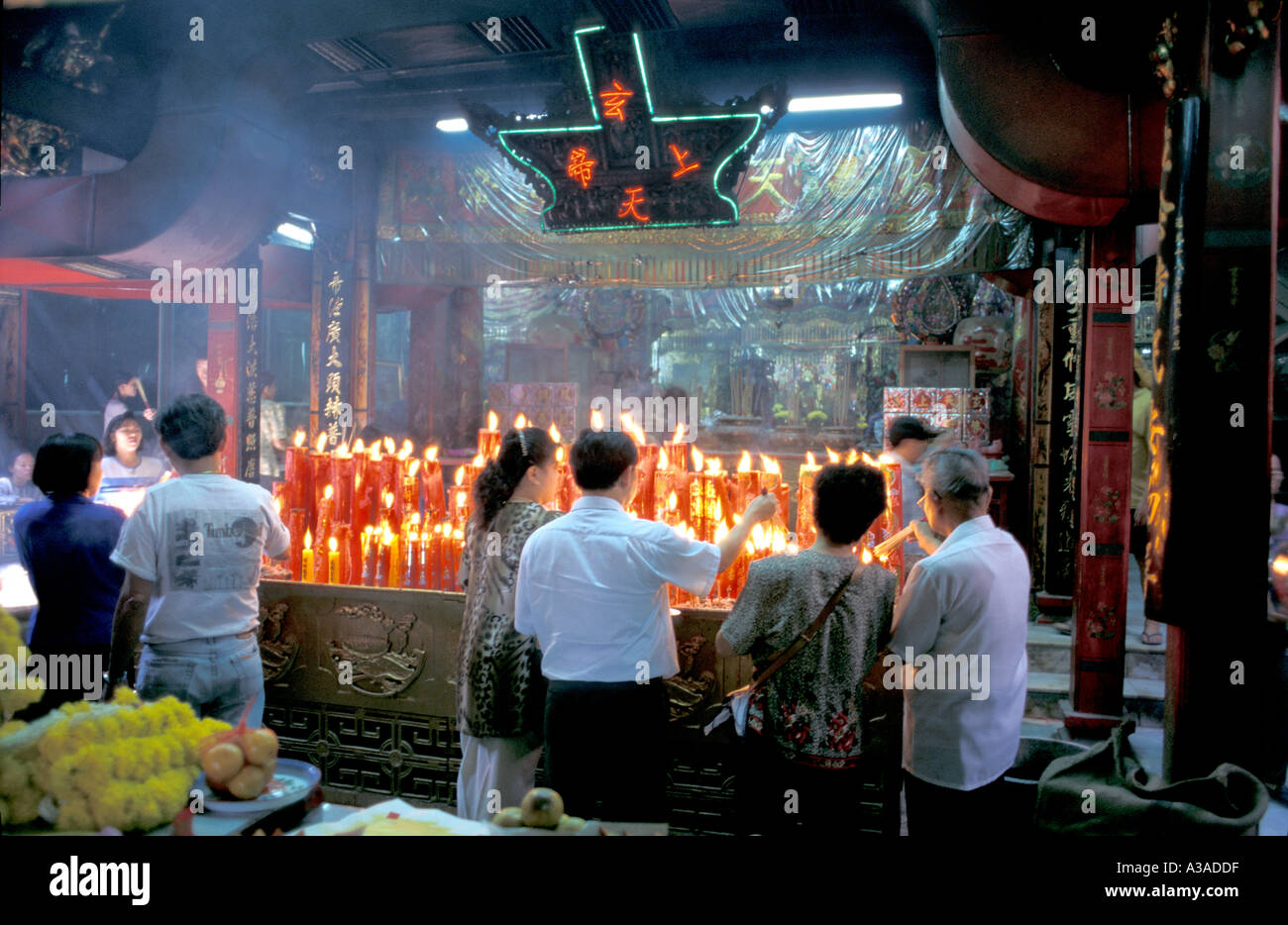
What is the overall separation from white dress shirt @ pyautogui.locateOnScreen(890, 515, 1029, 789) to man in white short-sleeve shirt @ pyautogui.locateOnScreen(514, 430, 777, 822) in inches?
22.4

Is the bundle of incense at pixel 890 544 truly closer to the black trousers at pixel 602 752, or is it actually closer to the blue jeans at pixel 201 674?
the black trousers at pixel 602 752

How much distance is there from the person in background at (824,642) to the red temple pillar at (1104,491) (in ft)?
8.75

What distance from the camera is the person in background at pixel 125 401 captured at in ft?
26.3

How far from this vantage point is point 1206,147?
204 centimetres

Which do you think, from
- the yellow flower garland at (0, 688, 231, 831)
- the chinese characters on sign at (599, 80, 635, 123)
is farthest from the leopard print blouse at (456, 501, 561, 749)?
the chinese characters on sign at (599, 80, 635, 123)

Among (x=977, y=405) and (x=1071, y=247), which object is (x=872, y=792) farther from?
(x=977, y=405)

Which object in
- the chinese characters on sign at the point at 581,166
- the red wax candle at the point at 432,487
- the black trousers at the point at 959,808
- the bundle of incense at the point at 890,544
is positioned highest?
the chinese characters on sign at the point at 581,166

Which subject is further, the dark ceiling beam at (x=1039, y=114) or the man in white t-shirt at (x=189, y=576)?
the dark ceiling beam at (x=1039, y=114)

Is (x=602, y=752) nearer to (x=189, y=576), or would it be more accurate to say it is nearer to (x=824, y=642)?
(x=824, y=642)

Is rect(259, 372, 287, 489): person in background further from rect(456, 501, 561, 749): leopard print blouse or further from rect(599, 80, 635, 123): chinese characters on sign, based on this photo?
rect(456, 501, 561, 749): leopard print blouse

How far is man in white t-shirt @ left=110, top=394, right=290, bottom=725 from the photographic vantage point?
2547 millimetres

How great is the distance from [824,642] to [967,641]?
406mm

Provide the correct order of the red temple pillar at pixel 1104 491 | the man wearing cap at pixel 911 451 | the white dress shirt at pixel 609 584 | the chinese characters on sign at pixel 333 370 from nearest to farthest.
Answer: the white dress shirt at pixel 609 584
the red temple pillar at pixel 1104 491
the man wearing cap at pixel 911 451
the chinese characters on sign at pixel 333 370

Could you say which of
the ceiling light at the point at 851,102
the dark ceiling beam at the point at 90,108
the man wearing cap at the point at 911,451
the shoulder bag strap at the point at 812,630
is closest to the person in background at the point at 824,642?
the shoulder bag strap at the point at 812,630
